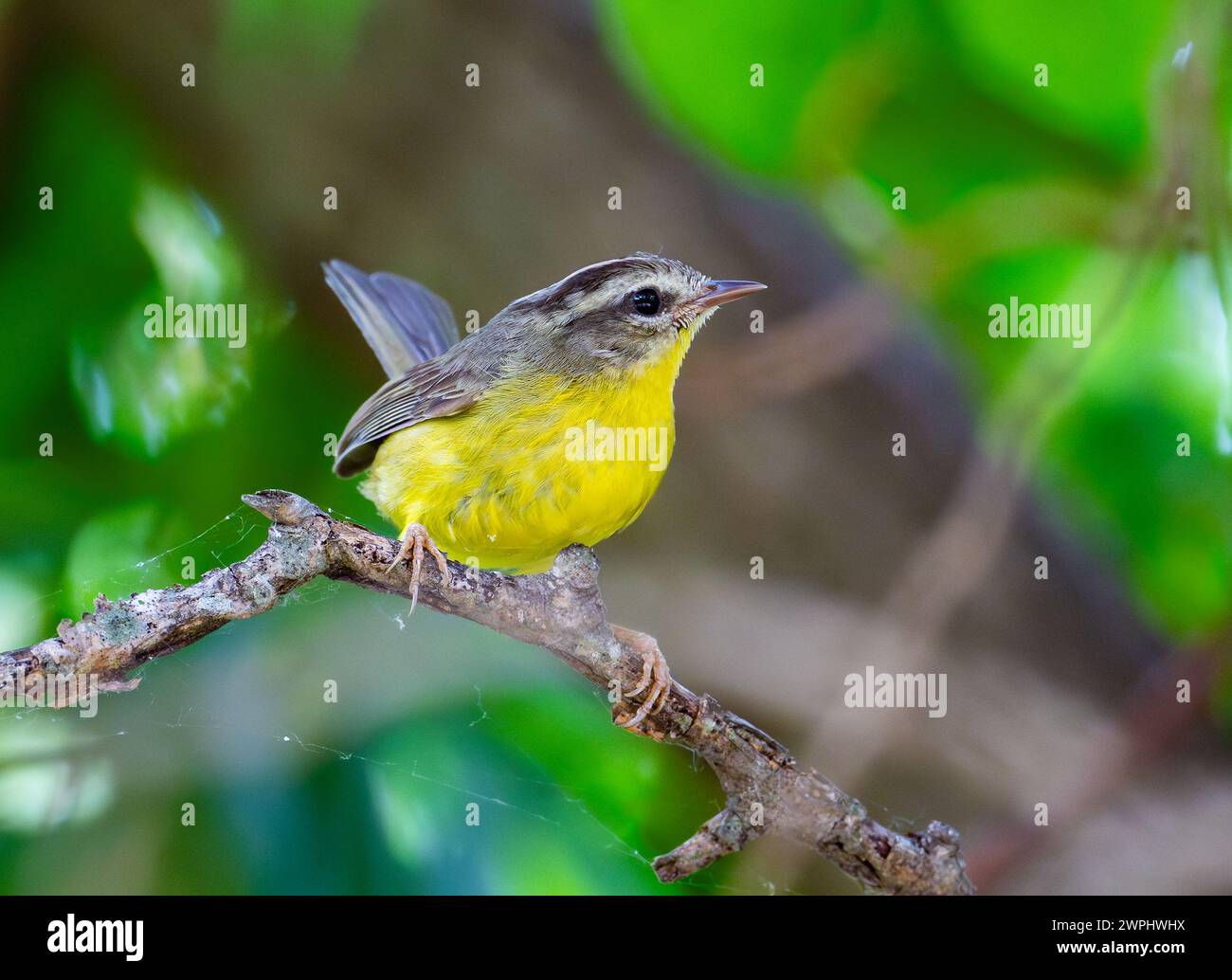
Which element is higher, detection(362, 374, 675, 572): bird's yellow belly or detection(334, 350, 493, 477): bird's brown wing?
detection(334, 350, 493, 477): bird's brown wing

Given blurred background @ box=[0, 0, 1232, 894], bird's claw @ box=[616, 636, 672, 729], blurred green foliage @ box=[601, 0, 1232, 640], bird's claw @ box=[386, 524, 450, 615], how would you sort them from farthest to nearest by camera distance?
blurred green foliage @ box=[601, 0, 1232, 640] < blurred background @ box=[0, 0, 1232, 894] < bird's claw @ box=[616, 636, 672, 729] < bird's claw @ box=[386, 524, 450, 615]

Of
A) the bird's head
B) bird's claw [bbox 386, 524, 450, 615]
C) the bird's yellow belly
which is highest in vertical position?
the bird's head

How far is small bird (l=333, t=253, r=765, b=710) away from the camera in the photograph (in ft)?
8.21

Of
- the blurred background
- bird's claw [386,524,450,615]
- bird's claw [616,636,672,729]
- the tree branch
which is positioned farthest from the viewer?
the blurred background

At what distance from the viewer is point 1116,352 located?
3.39 m

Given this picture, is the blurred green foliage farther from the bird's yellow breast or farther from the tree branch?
the tree branch

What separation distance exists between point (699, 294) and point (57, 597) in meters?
1.58

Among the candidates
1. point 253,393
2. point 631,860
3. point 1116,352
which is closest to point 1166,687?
point 1116,352

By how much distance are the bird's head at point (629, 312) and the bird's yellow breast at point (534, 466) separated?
0.04 meters

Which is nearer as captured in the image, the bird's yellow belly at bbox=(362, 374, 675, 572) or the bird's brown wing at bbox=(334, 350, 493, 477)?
the bird's yellow belly at bbox=(362, 374, 675, 572)

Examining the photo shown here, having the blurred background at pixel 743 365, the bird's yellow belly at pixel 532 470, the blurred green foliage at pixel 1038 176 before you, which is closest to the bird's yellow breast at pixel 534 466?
the bird's yellow belly at pixel 532 470

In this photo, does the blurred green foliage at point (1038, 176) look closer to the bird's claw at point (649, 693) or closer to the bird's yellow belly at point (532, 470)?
the bird's yellow belly at point (532, 470)

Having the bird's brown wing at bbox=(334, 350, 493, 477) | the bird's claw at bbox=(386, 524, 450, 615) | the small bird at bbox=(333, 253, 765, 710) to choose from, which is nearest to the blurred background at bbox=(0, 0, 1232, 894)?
the bird's brown wing at bbox=(334, 350, 493, 477)

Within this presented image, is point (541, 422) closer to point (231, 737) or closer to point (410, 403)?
point (410, 403)
